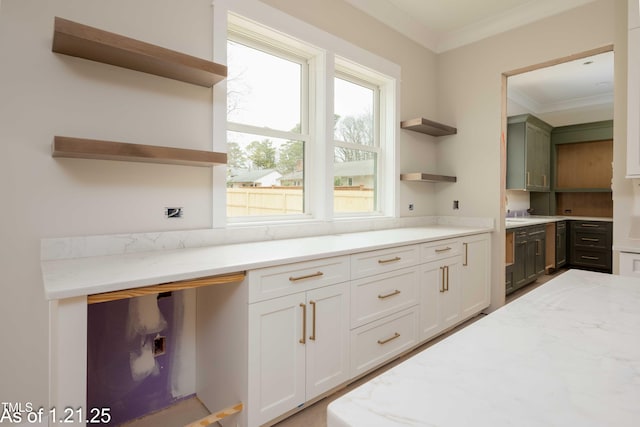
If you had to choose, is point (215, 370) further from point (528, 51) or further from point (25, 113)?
point (528, 51)

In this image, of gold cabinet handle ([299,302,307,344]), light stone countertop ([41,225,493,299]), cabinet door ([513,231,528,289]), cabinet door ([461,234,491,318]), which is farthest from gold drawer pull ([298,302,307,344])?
cabinet door ([513,231,528,289])

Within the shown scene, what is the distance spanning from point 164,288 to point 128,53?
3.58 feet

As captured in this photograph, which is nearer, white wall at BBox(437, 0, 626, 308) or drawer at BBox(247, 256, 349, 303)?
drawer at BBox(247, 256, 349, 303)

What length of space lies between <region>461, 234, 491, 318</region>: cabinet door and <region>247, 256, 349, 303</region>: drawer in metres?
1.62

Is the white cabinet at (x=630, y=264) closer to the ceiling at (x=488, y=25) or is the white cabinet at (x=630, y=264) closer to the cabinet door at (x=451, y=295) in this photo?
the cabinet door at (x=451, y=295)

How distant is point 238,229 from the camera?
2.20 metres

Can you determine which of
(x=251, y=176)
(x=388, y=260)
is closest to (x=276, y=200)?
(x=251, y=176)

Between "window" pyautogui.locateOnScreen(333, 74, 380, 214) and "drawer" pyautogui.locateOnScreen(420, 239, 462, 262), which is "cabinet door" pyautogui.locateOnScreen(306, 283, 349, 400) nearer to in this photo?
"drawer" pyautogui.locateOnScreen(420, 239, 462, 262)

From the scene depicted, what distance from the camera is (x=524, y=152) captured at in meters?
4.96

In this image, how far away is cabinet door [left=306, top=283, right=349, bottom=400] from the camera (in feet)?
5.97

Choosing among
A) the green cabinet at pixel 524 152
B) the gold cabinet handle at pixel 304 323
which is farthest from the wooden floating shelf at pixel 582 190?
the gold cabinet handle at pixel 304 323

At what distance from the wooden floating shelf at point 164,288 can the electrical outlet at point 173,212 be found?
0.65 m

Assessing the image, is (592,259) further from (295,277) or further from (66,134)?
(66,134)

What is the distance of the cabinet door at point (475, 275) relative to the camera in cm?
311
